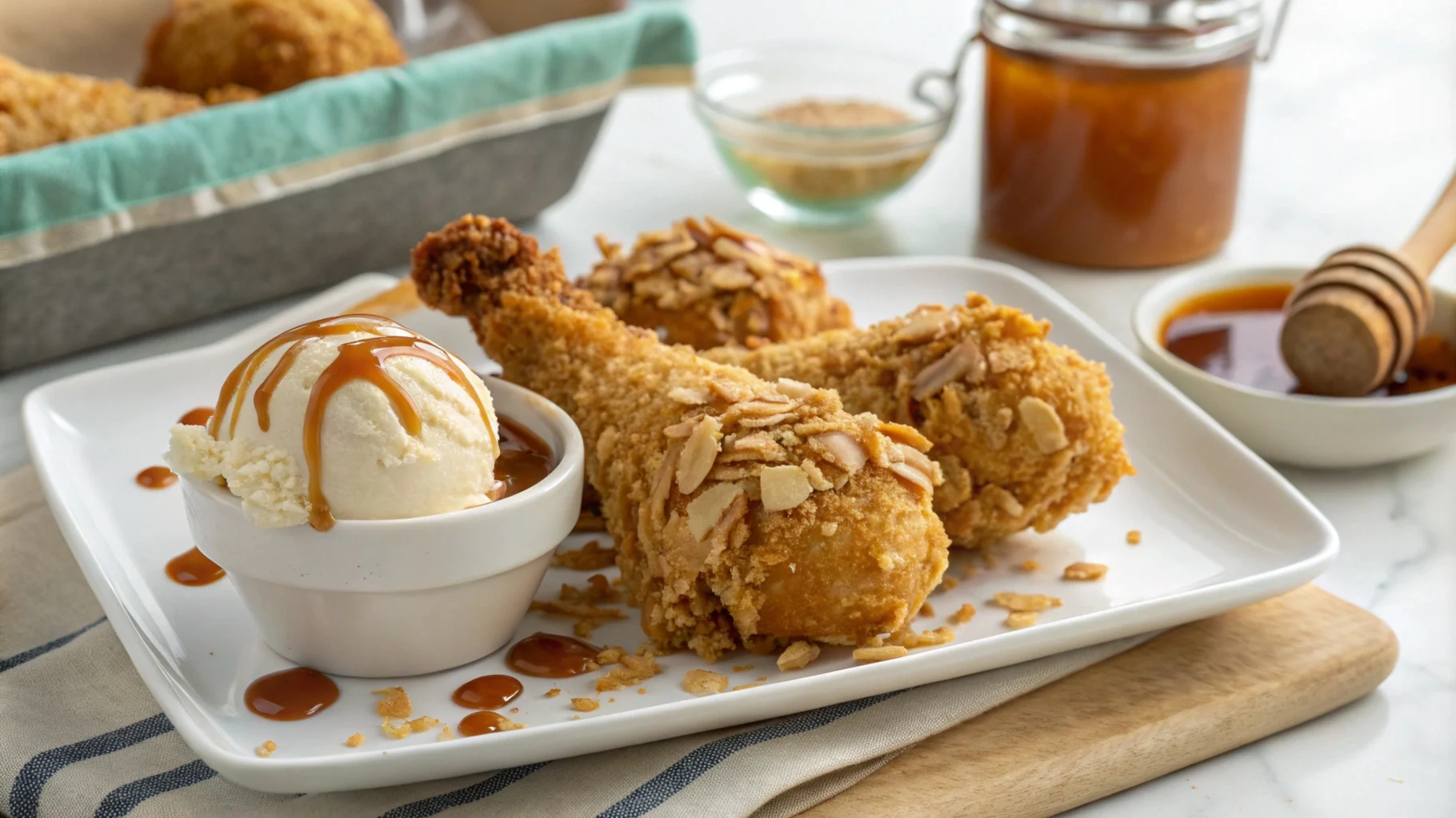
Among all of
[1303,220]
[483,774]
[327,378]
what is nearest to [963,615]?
[483,774]

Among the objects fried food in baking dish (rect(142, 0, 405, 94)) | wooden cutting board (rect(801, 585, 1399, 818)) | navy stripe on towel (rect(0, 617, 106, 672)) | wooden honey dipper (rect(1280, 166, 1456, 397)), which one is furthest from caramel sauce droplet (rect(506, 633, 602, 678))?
fried food in baking dish (rect(142, 0, 405, 94))

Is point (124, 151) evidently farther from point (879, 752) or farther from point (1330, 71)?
point (1330, 71)

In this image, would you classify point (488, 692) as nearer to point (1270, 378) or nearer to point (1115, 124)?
point (1270, 378)

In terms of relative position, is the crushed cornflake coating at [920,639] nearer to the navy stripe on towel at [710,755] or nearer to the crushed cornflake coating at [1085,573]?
the navy stripe on towel at [710,755]

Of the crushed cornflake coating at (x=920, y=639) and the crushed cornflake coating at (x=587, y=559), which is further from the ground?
the crushed cornflake coating at (x=920, y=639)

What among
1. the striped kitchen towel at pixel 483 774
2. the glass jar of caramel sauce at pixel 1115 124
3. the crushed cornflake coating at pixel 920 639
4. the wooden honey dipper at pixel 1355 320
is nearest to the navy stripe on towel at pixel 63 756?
the striped kitchen towel at pixel 483 774

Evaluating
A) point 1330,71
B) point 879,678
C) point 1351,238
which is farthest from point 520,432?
point 1330,71

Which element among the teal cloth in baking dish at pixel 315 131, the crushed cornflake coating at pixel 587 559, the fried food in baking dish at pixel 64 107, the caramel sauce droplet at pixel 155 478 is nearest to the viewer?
the crushed cornflake coating at pixel 587 559
